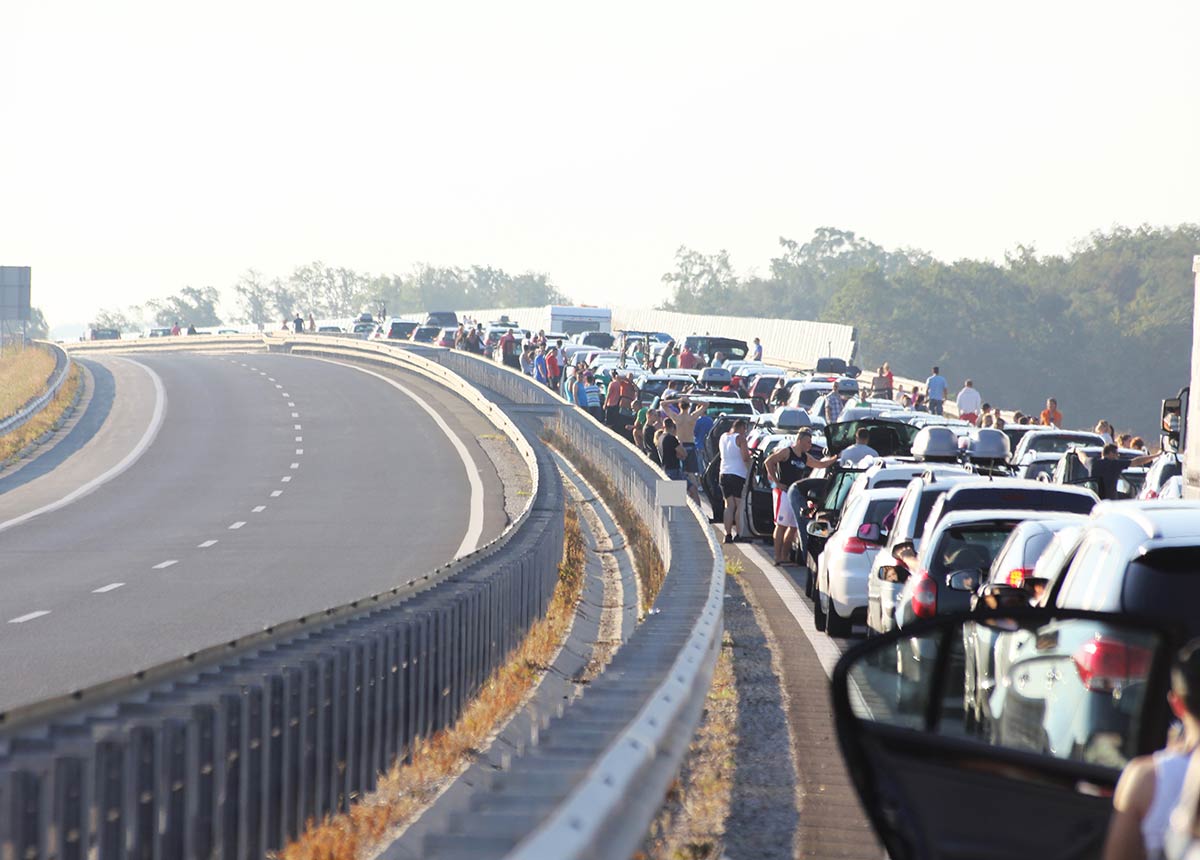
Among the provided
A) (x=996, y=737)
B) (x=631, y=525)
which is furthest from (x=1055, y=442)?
(x=996, y=737)

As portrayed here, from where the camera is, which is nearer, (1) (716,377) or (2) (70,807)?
(2) (70,807)

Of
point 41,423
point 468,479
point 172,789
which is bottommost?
point 41,423

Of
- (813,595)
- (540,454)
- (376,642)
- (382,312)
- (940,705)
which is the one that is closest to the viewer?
(940,705)

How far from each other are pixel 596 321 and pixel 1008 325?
208 feet

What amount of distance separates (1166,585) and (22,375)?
212ft

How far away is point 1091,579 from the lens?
7.40 m

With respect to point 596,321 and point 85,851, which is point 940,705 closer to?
point 85,851

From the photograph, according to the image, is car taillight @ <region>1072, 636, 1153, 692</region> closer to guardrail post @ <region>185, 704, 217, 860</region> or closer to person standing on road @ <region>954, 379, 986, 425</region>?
guardrail post @ <region>185, 704, 217, 860</region>

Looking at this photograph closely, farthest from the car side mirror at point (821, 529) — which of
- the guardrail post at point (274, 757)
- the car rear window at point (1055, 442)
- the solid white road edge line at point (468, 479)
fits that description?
the car rear window at point (1055, 442)

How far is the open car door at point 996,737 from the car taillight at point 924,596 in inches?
280

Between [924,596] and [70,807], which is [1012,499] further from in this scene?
[70,807]

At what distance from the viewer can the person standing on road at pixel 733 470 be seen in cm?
2581

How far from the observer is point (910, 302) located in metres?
147

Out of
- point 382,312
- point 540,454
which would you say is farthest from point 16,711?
point 382,312
